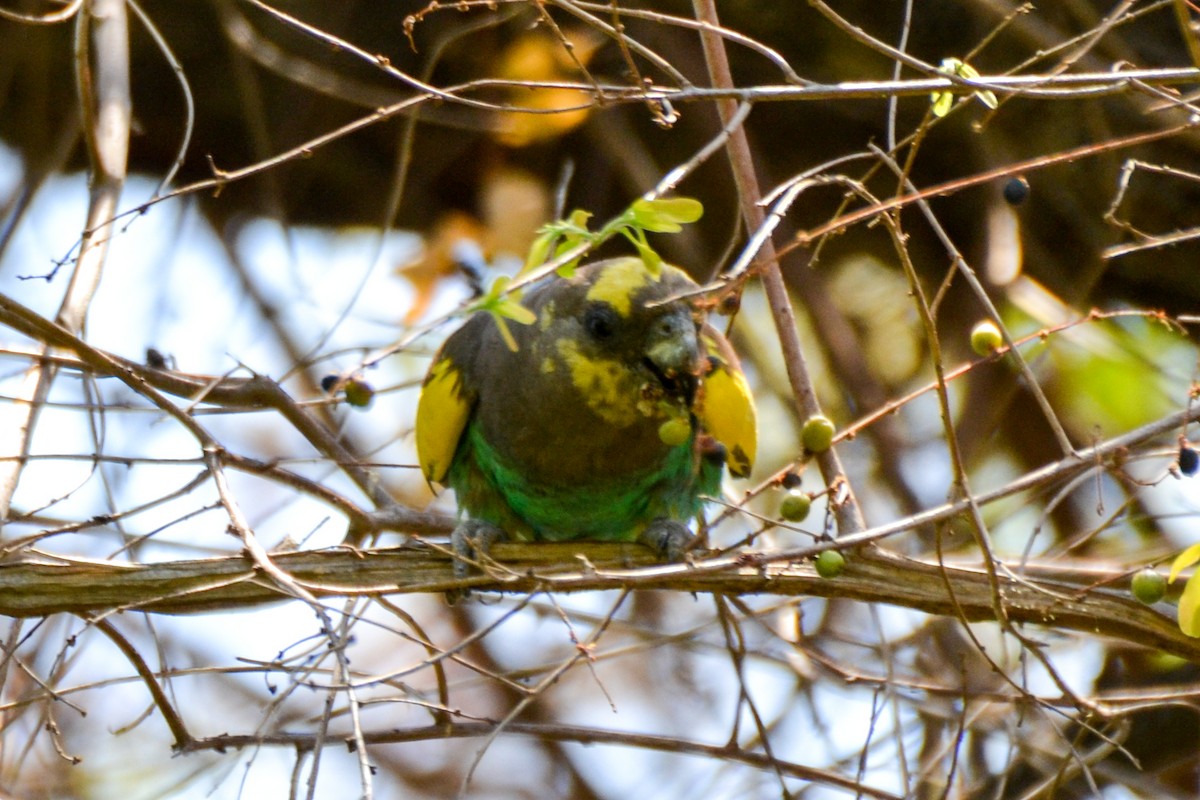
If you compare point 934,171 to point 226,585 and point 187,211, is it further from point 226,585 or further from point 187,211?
point 226,585

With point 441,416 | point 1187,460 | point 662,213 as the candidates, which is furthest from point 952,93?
point 441,416

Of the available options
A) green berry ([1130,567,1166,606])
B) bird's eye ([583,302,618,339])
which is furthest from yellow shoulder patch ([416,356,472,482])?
green berry ([1130,567,1166,606])

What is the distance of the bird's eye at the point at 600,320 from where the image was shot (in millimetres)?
2910

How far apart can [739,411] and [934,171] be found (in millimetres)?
1964

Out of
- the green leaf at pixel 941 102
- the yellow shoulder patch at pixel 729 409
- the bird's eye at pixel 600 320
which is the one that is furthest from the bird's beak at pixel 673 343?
the green leaf at pixel 941 102

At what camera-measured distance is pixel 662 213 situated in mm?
1963

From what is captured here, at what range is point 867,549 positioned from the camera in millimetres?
2502

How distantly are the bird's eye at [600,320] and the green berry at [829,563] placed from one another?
31.8 inches

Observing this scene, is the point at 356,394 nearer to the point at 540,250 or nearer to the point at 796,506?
the point at 540,250

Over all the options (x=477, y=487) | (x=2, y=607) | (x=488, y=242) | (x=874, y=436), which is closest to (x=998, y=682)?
(x=874, y=436)

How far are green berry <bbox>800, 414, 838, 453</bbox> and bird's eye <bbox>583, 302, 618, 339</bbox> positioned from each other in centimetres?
70

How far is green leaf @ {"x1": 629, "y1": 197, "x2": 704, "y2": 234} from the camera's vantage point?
1955mm

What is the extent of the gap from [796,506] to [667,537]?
0.96 metres

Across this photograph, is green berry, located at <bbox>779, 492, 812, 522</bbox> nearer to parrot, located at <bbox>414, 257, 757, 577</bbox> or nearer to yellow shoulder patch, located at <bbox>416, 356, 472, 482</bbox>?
parrot, located at <bbox>414, 257, 757, 577</bbox>
